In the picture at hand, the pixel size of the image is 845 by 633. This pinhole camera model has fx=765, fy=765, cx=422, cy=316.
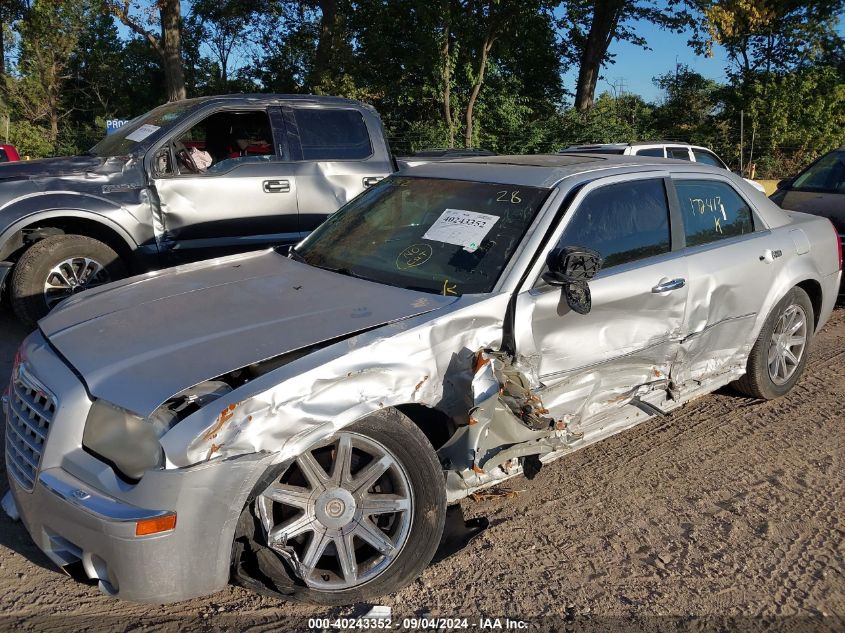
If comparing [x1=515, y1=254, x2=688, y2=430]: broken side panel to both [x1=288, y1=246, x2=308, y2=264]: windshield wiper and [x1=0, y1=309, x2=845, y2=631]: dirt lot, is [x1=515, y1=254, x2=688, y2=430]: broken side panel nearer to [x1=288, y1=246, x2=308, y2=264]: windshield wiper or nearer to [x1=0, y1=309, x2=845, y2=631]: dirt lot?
[x1=0, y1=309, x2=845, y2=631]: dirt lot

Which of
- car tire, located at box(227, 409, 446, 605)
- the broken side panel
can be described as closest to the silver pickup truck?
the broken side panel

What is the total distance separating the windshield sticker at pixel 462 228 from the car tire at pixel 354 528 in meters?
1.14

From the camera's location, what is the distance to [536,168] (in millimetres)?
4363

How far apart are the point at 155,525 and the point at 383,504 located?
899 millimetres

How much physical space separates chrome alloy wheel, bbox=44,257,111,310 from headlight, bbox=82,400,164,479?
3637mm

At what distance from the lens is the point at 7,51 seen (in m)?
25.0

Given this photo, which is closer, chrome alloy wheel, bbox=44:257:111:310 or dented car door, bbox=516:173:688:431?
dented car door, bbox=516:173:688:431

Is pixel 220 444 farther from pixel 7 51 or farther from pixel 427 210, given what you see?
pixel 7 51

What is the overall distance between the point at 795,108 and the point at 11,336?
77.5 feet

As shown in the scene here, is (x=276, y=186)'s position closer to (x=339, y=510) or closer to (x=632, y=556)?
(x=339, y=510)

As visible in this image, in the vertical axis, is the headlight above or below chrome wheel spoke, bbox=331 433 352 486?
above

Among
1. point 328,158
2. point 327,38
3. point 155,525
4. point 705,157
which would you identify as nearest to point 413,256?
point 155,525

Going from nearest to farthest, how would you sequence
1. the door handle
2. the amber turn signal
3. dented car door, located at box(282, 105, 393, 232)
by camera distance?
1. the amber turn signal
2. the door handle
3. dented car door, located at box(282, 105, 393, 232)

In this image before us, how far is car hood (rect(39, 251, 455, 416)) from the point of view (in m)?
2.86
